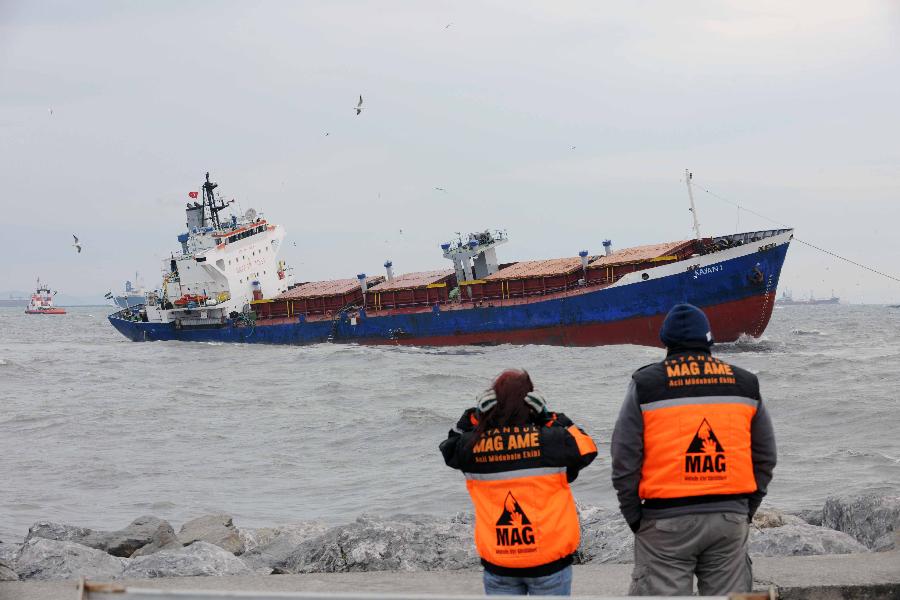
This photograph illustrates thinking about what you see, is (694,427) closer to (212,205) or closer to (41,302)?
(212,205)

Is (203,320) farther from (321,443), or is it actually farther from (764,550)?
(764,550)

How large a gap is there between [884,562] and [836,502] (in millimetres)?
2326

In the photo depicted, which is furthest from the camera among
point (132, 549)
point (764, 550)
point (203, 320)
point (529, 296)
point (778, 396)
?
point (203, 320)

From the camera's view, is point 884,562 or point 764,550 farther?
point 764,550

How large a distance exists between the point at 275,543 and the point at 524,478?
4.26 meters

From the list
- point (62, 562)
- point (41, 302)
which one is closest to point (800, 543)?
point (62, 562)

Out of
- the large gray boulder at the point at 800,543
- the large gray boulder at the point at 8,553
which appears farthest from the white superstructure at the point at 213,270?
the large gray boulder at the point at 800,543

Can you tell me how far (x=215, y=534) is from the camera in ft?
23.0

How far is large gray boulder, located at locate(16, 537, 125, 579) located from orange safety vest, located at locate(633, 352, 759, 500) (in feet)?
12.7

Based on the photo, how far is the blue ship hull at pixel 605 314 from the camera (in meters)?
28.8

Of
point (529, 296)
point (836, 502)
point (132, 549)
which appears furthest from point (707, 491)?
point (529, 296)

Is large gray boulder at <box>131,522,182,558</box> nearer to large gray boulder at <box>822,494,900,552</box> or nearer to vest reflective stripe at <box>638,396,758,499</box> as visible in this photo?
vest reflective stripe at <box>638,396,758,499</box>

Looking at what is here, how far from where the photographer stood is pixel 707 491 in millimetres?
3207

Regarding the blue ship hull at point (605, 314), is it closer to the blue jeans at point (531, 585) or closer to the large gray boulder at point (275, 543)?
the large gray boulder at point (275, 543)
